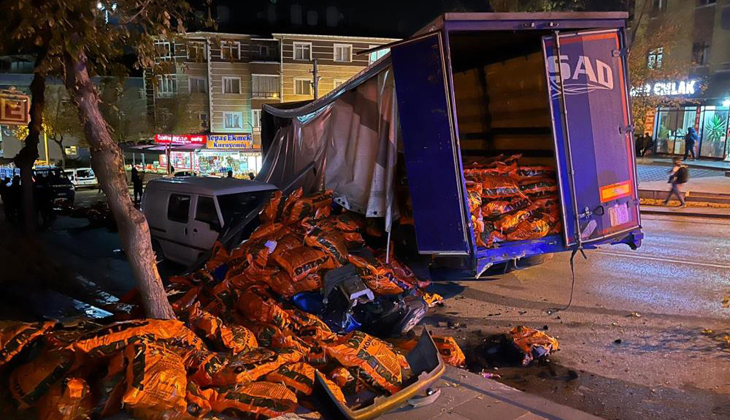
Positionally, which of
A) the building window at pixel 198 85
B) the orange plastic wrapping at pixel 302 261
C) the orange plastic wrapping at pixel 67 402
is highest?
the building window at pixel 198 85

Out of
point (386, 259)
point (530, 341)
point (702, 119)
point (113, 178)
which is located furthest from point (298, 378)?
point (702, 119)

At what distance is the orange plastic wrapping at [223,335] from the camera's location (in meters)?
4.43

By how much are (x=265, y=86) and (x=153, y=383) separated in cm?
3932

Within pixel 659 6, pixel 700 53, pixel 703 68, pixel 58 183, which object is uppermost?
pixel 659 6

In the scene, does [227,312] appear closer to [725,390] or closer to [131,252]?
[131,252]

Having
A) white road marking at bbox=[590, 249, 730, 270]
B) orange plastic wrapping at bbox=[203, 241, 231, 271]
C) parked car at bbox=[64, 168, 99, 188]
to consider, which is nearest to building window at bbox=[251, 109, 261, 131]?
parked car at bbox=[64, 168, 99, 188]

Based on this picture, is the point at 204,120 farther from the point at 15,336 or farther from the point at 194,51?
the point at 15,336

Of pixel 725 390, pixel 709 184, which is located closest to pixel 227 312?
pixel 725 390

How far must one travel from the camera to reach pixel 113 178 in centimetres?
430

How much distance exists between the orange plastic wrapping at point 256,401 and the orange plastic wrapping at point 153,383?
31 cm

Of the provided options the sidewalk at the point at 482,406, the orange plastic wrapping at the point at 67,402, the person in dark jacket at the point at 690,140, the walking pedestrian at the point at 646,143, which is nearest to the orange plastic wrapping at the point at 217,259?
the orange plastic wrapping at the point at 67,402

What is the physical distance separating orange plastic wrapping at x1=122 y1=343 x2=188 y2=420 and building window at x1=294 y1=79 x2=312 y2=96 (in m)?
38.5

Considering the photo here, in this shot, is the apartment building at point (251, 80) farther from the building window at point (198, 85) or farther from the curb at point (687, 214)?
the curb at point (687, 214)

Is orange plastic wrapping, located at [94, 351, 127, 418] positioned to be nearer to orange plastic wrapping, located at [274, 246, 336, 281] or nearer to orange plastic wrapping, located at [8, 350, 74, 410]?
orange plastic wrapping, located at [8, 350, 74, 410]
